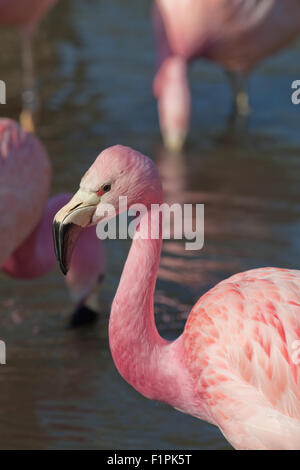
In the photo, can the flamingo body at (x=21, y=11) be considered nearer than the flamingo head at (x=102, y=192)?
No

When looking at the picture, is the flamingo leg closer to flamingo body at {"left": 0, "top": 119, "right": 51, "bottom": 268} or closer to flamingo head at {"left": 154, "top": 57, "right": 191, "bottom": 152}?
flamingo head at {"left": 154, "top": 57, "right": 191, "bottom": 152}

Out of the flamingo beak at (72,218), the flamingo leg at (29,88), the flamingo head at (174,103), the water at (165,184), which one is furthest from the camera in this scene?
the flamingo leg at (29,88)

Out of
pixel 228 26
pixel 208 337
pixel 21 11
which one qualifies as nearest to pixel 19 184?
pixel 208 337

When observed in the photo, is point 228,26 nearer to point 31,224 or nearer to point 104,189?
point 31,224

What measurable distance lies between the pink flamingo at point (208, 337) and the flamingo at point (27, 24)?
353 cm

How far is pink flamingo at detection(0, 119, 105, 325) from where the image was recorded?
4.01 m

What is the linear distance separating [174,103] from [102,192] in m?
3.19

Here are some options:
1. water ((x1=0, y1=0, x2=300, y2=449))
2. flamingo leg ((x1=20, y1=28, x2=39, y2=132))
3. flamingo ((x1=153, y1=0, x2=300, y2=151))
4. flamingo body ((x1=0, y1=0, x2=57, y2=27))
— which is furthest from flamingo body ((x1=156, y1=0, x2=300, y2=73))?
flamingo leg ((x1=20, y1=28, x2=39, y2=132))

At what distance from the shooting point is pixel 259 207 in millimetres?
5422

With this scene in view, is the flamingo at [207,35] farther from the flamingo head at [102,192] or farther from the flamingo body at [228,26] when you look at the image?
the flamingo head at [102,192]

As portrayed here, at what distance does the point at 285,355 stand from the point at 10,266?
5.82ft

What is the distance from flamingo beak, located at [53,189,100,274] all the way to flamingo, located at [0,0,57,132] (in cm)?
361

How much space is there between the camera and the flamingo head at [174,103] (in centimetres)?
592

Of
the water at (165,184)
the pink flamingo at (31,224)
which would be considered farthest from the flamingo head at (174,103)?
the pink flamingo at (31,224)
